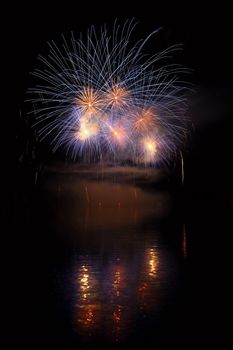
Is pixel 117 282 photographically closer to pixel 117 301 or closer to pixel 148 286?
pixel 148 286

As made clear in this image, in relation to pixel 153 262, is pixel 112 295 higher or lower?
higher

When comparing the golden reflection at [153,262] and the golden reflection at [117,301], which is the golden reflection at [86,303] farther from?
the golden reflection at [153,262]

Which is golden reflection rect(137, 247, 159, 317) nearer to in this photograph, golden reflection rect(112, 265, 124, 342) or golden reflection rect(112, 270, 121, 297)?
golden reflection rect(112, 265, 124, 342)

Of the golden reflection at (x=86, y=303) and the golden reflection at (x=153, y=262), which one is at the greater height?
the golden reflection at (x=86, y=303)

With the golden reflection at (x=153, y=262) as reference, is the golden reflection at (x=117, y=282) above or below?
above

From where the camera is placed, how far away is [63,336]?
1906 centimetres

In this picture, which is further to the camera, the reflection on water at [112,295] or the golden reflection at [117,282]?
the golden reflection at [117,282]

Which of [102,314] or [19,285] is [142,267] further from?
[102,314]

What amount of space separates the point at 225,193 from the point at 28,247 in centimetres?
7976

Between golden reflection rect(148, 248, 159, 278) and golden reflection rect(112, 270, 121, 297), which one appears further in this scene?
golden reflection rect(148, 248, 159, 278)

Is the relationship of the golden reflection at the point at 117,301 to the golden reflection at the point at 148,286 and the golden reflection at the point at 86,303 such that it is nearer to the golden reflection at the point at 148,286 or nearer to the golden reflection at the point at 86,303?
the golden reflection at the point at 86,303

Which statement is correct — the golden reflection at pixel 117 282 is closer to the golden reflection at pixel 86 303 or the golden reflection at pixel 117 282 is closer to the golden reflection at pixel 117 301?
the golden reflection at pixel 117 301

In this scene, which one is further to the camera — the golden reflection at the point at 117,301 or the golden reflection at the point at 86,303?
the golden reflection at the point at 86,303

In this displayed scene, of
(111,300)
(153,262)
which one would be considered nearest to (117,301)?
(111,300)
